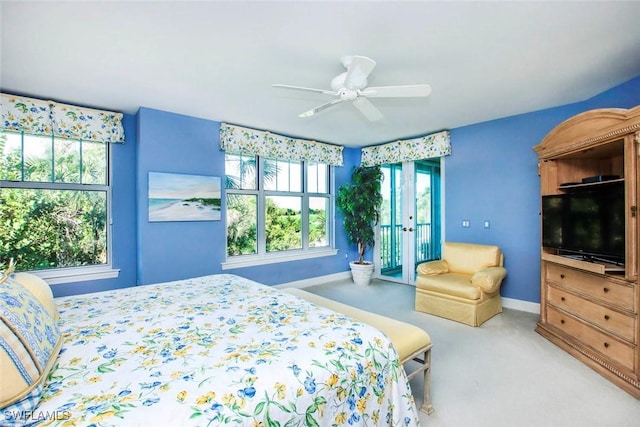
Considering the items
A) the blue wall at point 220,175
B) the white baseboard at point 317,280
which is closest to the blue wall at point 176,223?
the blue wall at point 220,175

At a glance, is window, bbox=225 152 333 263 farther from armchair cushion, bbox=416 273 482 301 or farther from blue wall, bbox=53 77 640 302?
armchair cushion, bbox=416 273 482 301

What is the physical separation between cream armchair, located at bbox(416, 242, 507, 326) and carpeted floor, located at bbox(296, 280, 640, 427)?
187mm

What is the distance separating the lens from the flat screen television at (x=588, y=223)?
221cm

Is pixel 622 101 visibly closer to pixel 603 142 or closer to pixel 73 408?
pixel 603 142

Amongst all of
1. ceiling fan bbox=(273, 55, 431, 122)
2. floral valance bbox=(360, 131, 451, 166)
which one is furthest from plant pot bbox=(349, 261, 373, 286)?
ceiling fan bbox=(273, 55, 431, 122)

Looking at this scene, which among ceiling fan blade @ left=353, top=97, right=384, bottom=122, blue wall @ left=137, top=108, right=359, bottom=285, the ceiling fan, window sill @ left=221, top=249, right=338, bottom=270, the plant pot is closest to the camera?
the ceiling fan

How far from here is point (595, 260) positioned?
242 centimetres

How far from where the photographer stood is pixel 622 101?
9.04 feet

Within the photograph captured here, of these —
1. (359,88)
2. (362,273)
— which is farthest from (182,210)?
(362,273)

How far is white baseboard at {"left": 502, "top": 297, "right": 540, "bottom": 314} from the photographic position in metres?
3.53

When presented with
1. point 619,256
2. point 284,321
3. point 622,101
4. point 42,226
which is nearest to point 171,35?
point 284,321

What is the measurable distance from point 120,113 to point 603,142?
15.3 feet

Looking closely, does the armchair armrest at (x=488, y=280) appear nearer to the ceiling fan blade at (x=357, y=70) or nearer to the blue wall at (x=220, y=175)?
the blue wall at (x=220, y=175)

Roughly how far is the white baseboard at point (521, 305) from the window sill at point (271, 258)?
2.61 meters
